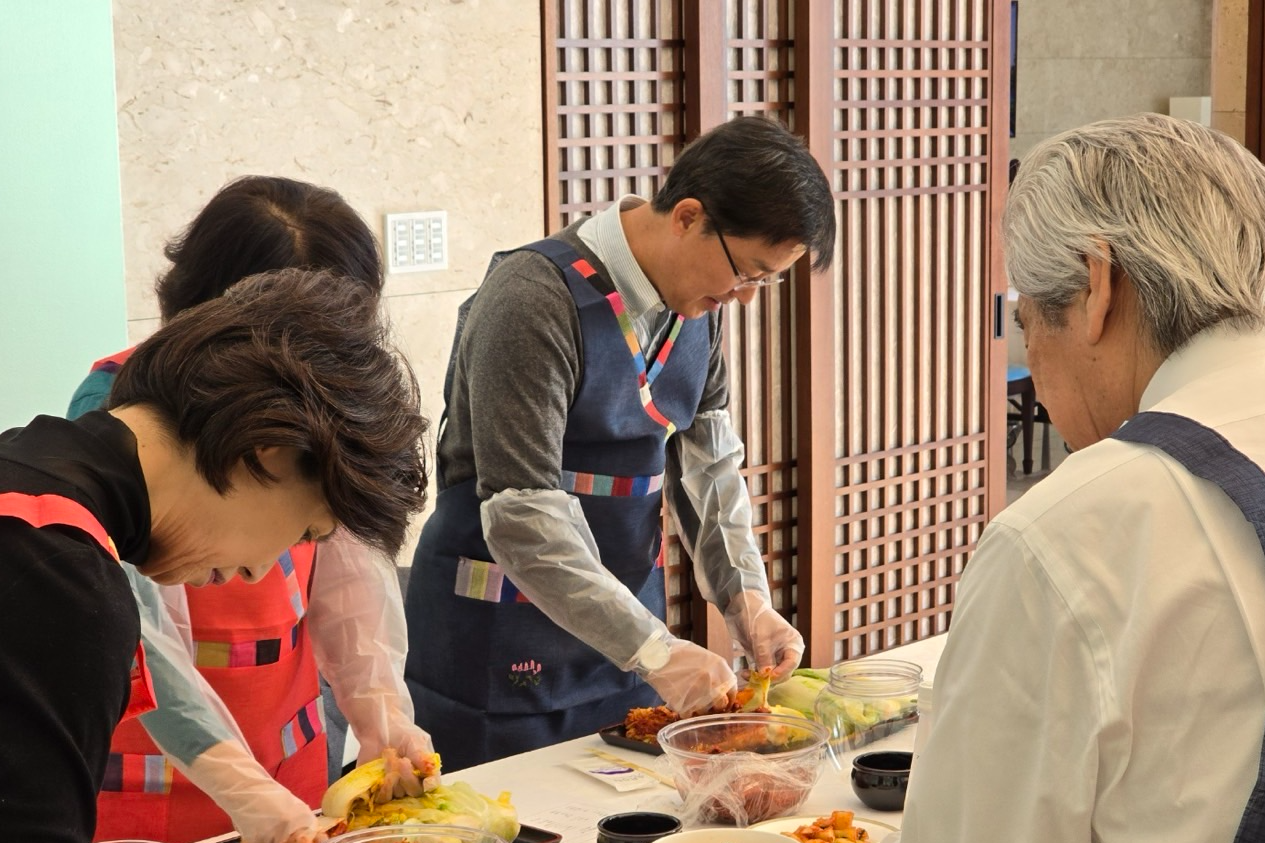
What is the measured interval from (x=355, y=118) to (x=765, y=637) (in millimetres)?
→ 1629

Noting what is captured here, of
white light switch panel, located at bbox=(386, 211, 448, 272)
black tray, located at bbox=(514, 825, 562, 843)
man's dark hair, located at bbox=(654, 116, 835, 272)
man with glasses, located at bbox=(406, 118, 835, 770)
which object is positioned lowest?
black tray, located at bbox=(514, 825, 562, 843)

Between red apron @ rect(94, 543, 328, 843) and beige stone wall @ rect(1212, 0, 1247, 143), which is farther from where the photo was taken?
beige stone wall @ rect(1212, 0, 1247, 143)

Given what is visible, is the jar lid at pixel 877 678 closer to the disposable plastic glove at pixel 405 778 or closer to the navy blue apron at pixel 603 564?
the navy blue apron at pixel 603 564

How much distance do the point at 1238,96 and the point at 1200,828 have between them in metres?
4.75

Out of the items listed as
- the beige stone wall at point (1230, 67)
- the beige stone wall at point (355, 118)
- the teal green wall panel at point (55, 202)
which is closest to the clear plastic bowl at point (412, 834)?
the teal green wall panel at point (55, 202)

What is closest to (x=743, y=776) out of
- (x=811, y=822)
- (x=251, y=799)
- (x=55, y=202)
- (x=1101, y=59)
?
(x=811, y=822)

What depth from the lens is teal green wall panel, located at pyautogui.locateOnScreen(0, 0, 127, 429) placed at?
248 centimetres

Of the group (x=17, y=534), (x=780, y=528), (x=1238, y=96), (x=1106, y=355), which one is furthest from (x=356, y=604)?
(x=1238, y=96)

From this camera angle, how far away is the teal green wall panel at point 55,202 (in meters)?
2.48

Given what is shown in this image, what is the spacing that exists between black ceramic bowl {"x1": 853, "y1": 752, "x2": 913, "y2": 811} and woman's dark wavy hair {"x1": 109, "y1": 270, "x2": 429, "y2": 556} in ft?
2.70

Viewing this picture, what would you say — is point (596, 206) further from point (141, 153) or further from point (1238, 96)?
point (1238, 96)

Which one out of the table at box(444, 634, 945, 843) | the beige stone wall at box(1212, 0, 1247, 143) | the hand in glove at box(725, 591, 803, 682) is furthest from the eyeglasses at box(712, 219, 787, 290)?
the beige stone wall at box(1212, 0, 1247, 143)

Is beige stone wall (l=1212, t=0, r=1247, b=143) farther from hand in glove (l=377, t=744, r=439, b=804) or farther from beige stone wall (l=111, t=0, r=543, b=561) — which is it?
hand in glove (l=377, t=744, r=439, b=804)

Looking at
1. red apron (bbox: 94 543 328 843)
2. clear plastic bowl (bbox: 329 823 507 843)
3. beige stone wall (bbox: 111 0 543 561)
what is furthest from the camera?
beige stone wall (bbox: 111 0 543 561)
